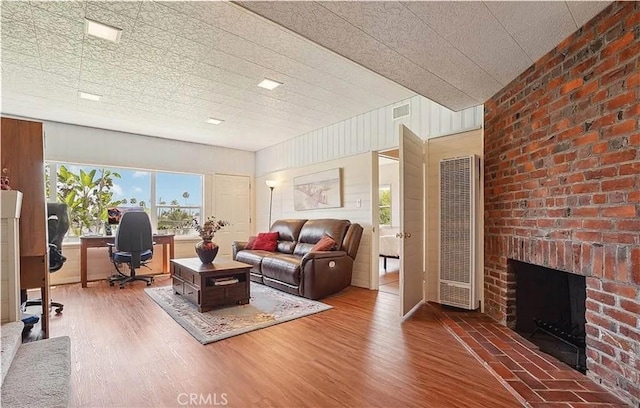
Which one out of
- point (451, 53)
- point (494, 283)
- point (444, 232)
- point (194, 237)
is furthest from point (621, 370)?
point (194, 237)

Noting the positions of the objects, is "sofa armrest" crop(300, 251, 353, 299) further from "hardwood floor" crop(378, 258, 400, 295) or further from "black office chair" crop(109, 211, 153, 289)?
"black office chair" crop(109, 211, 153, 289)

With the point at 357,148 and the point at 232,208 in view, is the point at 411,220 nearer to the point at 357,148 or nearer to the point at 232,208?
the point at 357,148

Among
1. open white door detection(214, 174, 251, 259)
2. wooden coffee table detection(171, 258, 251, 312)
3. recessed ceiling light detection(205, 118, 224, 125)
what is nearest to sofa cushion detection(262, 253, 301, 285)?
wooden coffee table detection(171, 258, 251, 312)

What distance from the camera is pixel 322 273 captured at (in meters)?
3.87

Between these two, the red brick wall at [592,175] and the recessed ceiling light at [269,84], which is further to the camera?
the recessed ceiling light at [269,84]

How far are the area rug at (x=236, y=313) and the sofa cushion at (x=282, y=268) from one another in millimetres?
214

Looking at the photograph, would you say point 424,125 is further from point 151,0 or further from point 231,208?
point 231,208

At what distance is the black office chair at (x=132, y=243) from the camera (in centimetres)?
450

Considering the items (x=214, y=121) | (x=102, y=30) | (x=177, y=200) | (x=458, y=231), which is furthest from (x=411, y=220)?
(x=177, y=200)

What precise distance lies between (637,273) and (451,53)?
5.55 feet

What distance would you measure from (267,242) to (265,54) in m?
3.20

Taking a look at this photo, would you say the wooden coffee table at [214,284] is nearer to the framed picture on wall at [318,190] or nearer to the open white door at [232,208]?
the framed picture on wall at [318,190]

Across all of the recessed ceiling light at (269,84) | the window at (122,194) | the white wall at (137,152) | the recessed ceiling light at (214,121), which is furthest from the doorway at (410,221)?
the window at (122,194)

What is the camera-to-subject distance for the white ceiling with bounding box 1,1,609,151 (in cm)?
181
